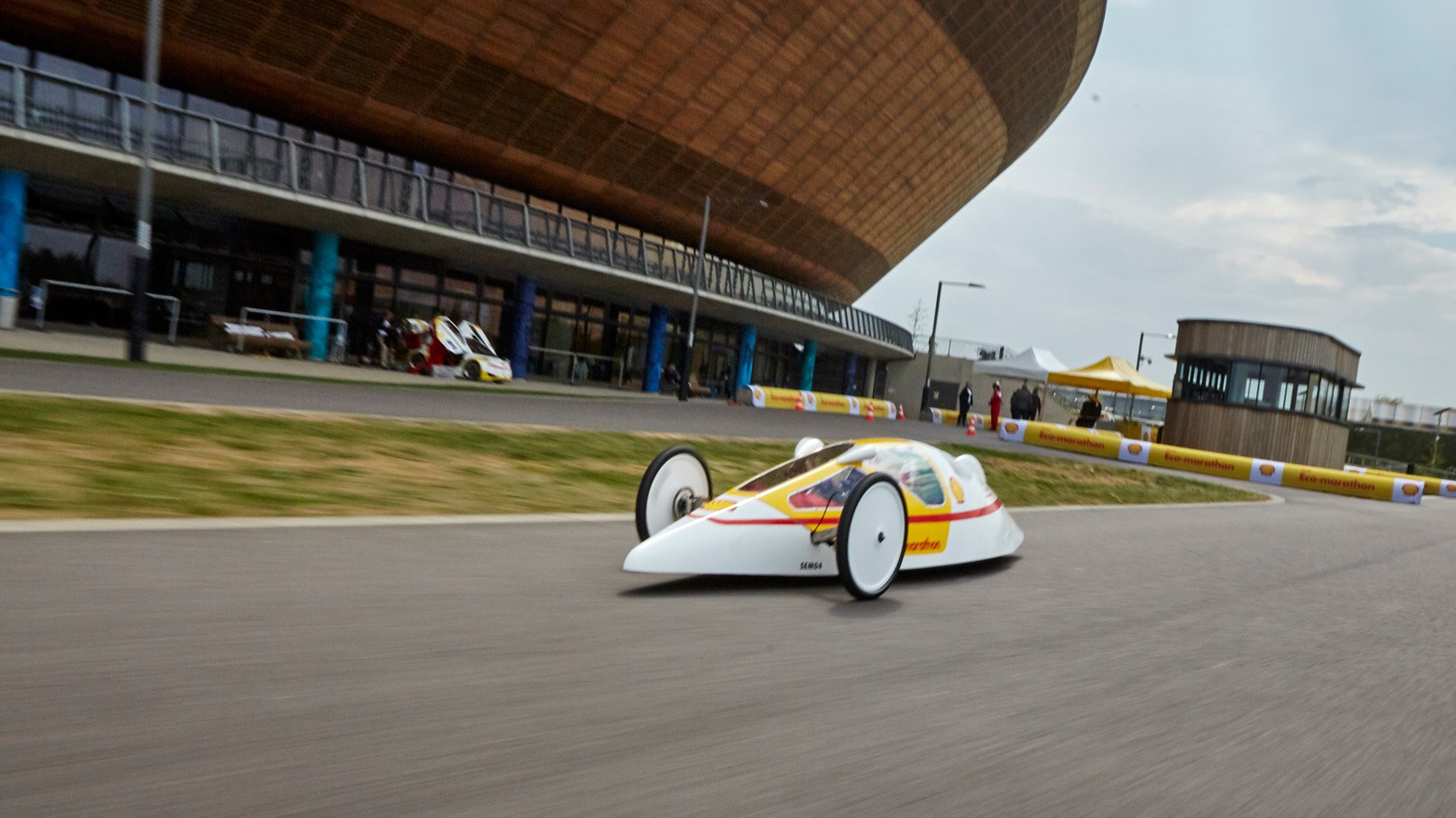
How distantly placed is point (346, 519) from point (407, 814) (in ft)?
15.2

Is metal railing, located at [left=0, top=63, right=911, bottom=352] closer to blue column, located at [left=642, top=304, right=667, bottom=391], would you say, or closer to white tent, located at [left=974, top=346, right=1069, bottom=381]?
blue column, located at [left=642, top=304, right=667, bottom=391]

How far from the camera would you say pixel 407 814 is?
7.95 ft

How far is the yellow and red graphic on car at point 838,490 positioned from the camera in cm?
575

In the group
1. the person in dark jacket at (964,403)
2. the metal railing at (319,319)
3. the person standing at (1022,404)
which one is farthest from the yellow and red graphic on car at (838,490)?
the person in dark jacket at (964,403)

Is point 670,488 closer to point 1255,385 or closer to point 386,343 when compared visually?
point 386,343

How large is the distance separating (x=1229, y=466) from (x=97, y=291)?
98.6ft

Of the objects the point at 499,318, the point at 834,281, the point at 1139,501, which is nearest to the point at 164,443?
the point at 1139,501

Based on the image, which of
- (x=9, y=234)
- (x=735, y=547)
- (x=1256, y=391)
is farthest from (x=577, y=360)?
(x=735, y=547)

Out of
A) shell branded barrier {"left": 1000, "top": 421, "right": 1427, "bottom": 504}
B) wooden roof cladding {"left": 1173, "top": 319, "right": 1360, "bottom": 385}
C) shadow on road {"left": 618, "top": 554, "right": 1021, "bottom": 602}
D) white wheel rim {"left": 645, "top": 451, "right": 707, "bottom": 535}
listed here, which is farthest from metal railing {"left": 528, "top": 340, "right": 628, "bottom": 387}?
shadow on road {"left": 618, "top": 554, "right": 1021, "bottom": 602}

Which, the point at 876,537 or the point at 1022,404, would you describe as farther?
the point at 1022,404

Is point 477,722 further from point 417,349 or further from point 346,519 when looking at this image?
point 417,349

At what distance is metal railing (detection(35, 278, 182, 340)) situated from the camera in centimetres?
2508

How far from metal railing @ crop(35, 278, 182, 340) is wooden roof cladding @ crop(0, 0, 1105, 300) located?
219 inches

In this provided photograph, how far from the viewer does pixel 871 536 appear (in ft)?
18.6
